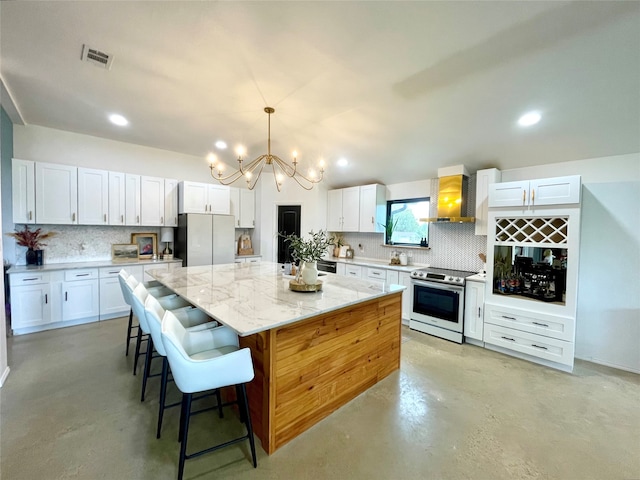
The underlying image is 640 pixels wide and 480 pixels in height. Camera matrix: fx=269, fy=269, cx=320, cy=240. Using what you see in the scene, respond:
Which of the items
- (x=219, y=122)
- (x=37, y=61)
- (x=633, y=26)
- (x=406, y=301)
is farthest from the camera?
(x=406, y=301)

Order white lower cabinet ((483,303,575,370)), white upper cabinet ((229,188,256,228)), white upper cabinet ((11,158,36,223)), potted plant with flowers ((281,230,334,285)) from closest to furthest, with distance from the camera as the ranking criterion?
potted plant with flowers ((281,230,334,285)), white lower cabinet ((483,303,575,370)), white upper cabinet ((11,158,36,223)), white upper cabinet ((229,188,256,228))

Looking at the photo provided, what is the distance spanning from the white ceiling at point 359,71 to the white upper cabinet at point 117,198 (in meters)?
0.80

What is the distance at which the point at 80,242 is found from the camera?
→ 440 cm

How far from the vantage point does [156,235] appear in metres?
5.08

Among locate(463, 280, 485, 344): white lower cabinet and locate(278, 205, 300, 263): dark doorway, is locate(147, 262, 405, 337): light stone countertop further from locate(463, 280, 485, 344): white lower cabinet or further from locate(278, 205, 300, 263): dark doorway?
locate(278, 205, 300, 263): dark doorway

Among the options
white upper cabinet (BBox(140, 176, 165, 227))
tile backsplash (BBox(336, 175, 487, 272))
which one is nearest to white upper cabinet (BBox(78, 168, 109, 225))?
white upper cabinet (BBox(140, 176, 165, 227))

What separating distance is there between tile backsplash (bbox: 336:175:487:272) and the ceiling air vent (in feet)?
14.6

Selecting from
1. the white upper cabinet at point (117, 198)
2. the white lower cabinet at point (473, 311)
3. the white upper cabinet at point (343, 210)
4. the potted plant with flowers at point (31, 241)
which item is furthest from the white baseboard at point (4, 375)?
the white lower cabinet at point (473, 311)

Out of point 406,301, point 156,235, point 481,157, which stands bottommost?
point 406,301

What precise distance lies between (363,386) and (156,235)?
15.0 feet

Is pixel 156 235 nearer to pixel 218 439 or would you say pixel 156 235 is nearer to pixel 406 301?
pixel 218 439

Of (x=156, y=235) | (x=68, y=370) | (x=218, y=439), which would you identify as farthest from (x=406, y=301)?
(x=156, y=235)

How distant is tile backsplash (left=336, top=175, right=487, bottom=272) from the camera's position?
407 centimetres

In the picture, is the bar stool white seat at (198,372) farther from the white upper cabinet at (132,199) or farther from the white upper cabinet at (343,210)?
the white upper cabinet at (343,210)
